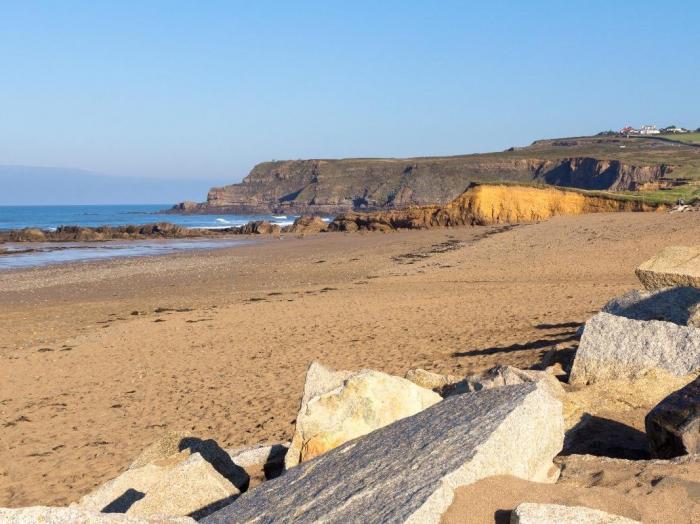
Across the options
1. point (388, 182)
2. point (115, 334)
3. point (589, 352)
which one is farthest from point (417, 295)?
point (388, 182)

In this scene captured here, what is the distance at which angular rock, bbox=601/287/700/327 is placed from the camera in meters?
7.36

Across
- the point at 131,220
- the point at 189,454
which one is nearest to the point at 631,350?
the point at 189,454

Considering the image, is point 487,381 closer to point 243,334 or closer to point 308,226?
point 243,334

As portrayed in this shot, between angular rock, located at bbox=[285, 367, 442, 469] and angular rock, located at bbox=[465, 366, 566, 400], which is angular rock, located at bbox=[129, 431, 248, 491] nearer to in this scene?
angular rock, located at bbox=[285, 367, 442, 469]

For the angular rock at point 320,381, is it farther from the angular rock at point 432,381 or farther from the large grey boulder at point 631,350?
the large grey boulder at point 631,350

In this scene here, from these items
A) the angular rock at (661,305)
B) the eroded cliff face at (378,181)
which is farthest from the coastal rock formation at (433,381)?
the eroded cliff face at (378,181)

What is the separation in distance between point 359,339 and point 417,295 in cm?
555

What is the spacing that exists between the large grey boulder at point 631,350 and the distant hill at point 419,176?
7520cm

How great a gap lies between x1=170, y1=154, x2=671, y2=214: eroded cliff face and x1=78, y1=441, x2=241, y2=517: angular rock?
3372 inches

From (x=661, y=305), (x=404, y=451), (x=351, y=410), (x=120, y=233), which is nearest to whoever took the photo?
(x=404, y=451)

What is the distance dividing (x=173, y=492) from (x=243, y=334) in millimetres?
10153

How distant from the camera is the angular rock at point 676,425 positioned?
4332 millimetres

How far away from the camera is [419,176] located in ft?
359

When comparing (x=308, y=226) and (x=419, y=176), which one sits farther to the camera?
(x=419, y=176)
